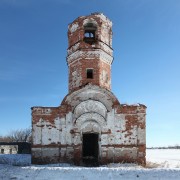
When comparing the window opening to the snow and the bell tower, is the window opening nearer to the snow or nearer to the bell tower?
the bell tower

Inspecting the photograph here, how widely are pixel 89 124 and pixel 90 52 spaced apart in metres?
3.76

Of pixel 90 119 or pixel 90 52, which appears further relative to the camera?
pixel 90 52

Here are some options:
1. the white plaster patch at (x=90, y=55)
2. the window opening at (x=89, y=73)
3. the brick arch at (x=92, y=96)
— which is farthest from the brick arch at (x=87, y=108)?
the white plaster patch at (x=90, y=55)

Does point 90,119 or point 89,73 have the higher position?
point 89,73

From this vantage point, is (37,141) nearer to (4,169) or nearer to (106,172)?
(4,169)

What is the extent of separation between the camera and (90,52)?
1552cm

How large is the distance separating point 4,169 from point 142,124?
6962 millimetres

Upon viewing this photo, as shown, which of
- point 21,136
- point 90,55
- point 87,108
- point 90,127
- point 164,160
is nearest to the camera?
point 90,127

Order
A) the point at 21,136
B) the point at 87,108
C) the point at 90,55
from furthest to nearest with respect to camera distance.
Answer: the point at 21,136 → the point at 90,55 → the point at 87,108

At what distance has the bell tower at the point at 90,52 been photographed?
50.6 feet

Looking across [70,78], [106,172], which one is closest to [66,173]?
[106,172]

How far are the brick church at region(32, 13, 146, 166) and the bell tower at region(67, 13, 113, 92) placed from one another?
0.05m

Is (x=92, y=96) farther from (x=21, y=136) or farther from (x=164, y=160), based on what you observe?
(x=21, y=136)

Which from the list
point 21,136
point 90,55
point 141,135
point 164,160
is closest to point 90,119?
point 141,135
